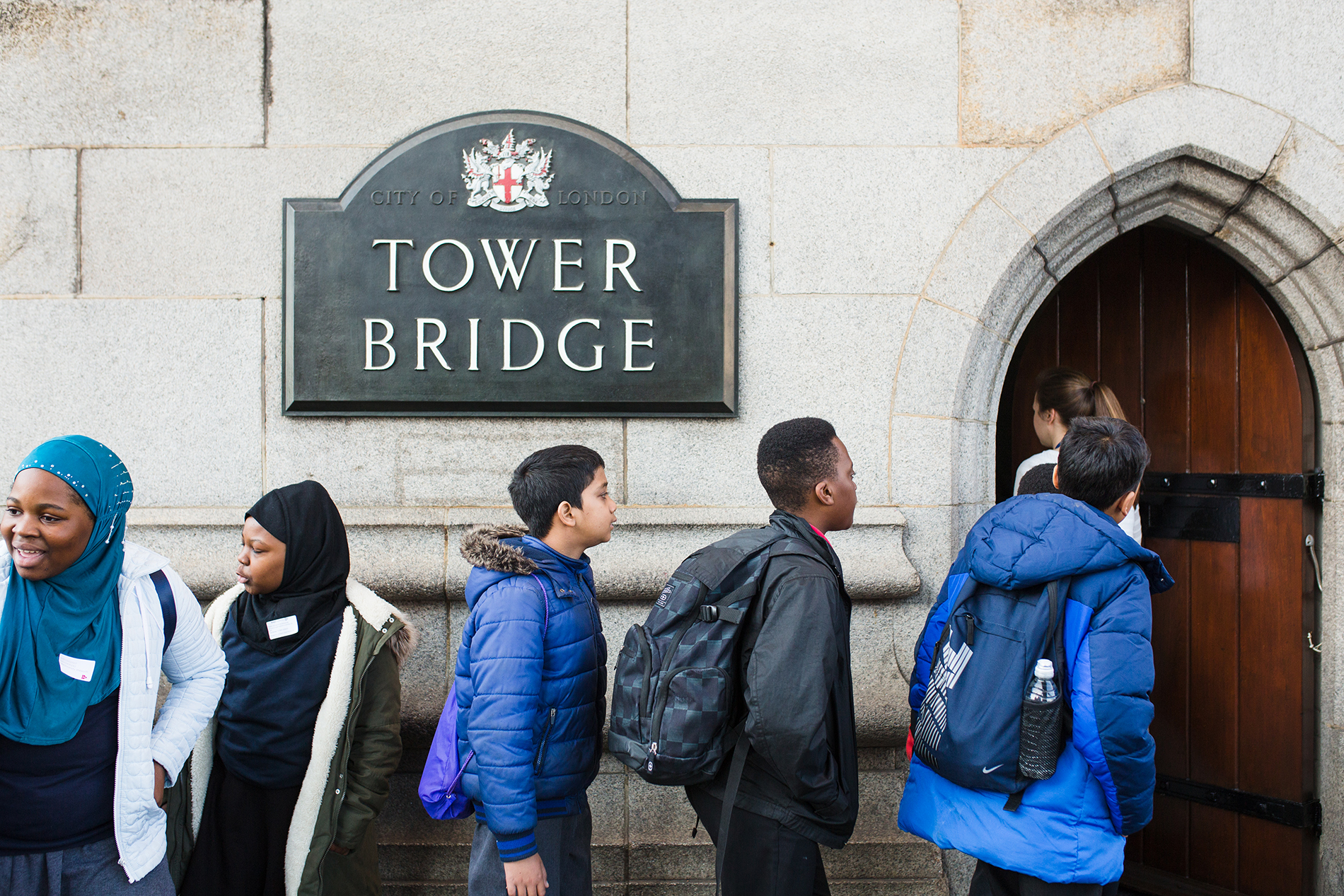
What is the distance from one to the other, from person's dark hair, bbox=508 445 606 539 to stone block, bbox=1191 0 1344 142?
115 inches

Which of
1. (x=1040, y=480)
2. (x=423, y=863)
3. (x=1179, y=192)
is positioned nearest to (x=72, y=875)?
(x=423, y=863)

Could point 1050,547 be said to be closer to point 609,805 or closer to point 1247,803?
point 609,805

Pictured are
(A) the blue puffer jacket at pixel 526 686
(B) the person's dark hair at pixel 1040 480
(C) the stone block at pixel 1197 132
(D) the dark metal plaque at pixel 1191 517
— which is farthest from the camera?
(D) the dark metal plaque at pixel 1191 517

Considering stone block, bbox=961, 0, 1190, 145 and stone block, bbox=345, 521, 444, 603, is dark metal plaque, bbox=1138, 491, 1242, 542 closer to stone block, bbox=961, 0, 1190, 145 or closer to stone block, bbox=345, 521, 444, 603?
stone block, bbox=961, 0, 1190, 145

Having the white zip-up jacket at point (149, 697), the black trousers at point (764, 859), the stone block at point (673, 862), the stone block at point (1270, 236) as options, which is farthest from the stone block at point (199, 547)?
the stone block at point (1270, 236)

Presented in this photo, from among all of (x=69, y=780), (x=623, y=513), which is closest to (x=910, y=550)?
(x=623, y=513)

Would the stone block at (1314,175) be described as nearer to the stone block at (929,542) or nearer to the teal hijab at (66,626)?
the stone block at (929,542)

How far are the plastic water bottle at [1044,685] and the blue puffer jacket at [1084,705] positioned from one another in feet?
0.21

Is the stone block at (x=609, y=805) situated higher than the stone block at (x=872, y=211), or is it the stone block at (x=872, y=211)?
the stone block at (x=872, y=211)

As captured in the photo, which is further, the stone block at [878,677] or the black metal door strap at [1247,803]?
the black metal door strap at [1247,803]

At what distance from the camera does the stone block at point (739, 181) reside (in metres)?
3.32

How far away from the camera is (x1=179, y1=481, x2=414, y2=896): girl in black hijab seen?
95.6 inches

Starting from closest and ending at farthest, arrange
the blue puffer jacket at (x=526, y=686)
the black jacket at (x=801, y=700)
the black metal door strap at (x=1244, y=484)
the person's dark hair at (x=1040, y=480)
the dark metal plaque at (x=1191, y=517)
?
the black jacket at (x=801, y=700) → the blue puffer jacket at (x=526, y=686) → the person's dark hair at (x=1040, y=480) → the black metal door strap at (x=1244, y=484) → the dark metal plaque at (x=1191, y=517)

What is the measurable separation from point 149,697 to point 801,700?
1.52 metres
